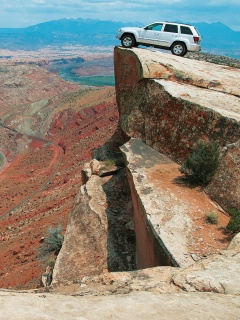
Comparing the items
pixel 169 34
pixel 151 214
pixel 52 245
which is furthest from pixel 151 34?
pixel 52 245

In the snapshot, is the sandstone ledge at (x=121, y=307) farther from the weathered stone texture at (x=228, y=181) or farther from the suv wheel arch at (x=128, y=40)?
the suv wheel arch at (x=128, y=40)

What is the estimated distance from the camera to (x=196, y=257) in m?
7.89

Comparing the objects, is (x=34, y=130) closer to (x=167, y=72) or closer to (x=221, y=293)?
(x=167, y=72)

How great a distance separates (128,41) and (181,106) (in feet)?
25.8

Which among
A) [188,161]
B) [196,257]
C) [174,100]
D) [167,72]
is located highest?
[167,72]

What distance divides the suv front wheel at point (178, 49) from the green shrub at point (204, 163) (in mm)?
9558

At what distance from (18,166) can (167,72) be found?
148 feet

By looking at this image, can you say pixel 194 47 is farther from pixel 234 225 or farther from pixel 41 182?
pixel 41 182

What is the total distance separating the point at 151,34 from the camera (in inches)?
761

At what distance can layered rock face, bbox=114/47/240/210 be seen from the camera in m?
10.7

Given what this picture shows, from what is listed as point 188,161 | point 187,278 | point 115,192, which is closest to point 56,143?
point 115,192

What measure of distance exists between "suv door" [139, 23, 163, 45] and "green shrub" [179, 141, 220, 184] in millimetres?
9978

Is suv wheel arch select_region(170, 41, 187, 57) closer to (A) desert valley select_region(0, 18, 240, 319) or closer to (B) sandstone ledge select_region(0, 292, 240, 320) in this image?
(A) desert valley select_region(0, 18, 240, 319)

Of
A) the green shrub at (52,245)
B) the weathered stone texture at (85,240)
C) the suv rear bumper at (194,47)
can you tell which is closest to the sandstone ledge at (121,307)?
the weathered stone texture at (85,240)
